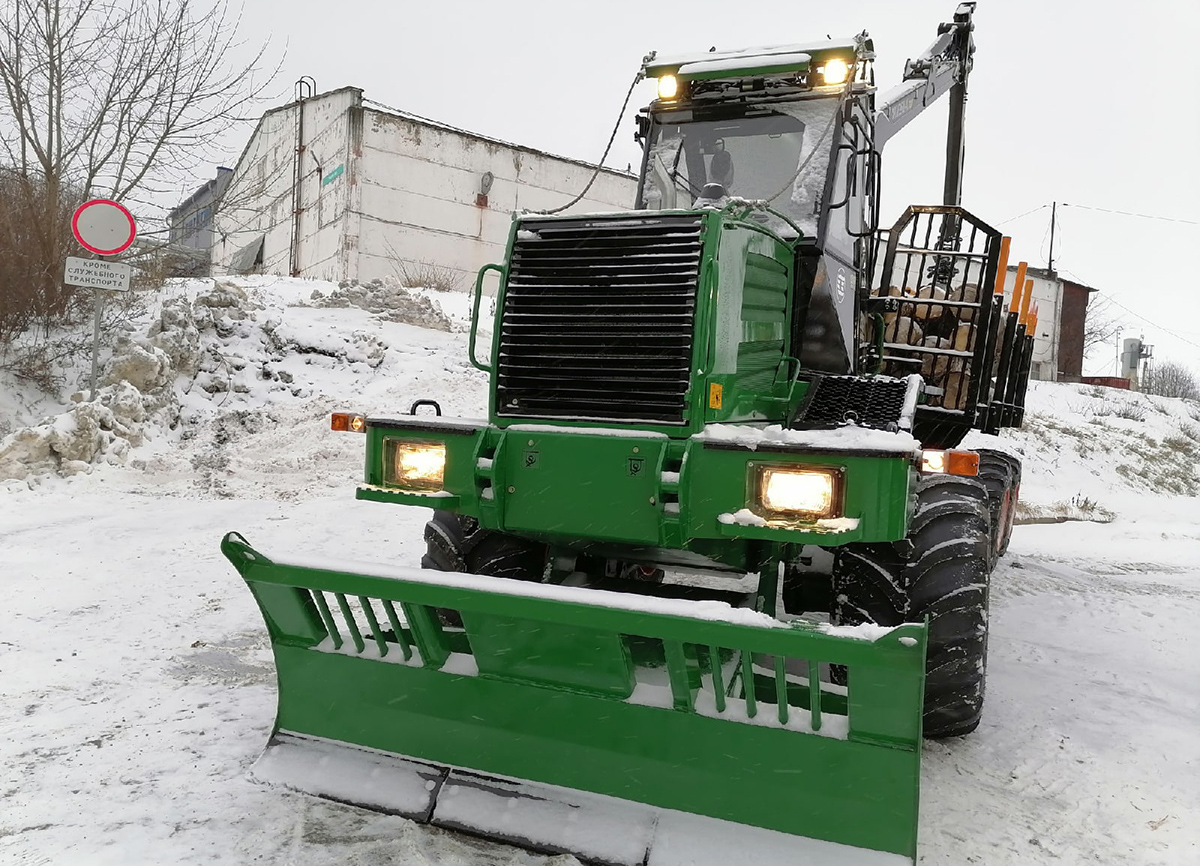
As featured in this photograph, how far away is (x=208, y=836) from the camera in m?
2.79

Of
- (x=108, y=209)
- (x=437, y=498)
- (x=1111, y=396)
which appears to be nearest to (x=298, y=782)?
(x=437, y=498)

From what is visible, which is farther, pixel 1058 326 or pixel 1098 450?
pixel 1058 326

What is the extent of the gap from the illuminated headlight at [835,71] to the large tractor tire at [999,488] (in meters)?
3.38

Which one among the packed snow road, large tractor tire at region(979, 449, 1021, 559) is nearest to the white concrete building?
large tractor tire at region(979, 449, 1021, 559)

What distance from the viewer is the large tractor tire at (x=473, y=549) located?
427 cm

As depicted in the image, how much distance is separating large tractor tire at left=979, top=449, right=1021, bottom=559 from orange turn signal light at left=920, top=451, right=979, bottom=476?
3465mm

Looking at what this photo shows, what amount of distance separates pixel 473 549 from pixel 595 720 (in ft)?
5.35

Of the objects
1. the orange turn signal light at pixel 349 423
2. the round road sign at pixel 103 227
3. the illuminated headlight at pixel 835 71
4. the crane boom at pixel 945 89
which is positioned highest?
the crane boom at pixel 945 89

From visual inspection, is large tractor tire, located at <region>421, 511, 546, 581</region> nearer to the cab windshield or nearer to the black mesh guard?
the black mesh guard

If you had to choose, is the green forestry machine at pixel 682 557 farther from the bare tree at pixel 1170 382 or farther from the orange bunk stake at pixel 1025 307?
the bare tree at pixel 1170 382

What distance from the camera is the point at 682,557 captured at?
148 inches

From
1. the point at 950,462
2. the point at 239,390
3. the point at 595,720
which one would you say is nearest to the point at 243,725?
the point at 595,720

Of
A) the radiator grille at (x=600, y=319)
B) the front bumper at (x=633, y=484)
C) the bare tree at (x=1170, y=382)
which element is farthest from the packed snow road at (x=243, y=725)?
the bare tree at (x=1170, y=382)

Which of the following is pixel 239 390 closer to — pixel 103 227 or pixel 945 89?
pixel 103 227
